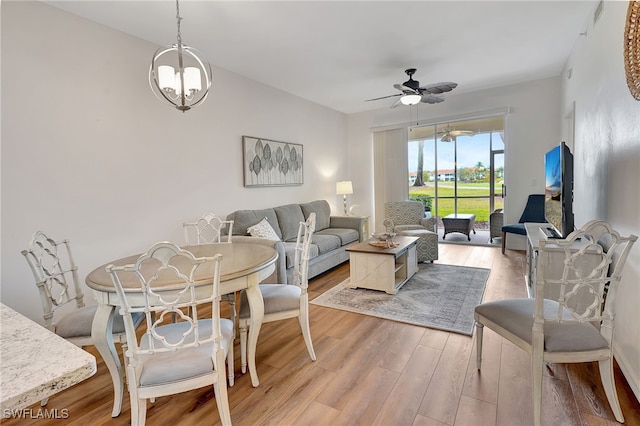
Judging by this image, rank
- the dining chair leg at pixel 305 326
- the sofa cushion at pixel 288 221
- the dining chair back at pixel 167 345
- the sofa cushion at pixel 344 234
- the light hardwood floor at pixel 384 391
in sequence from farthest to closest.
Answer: the sofa cushion at pixel 344 234, the sofa cushion at pixel 288 221, the dining chair leg at pixel 305 326, the light hardwood floor at pixel 384 391, the dining chair back at pixel 167 345

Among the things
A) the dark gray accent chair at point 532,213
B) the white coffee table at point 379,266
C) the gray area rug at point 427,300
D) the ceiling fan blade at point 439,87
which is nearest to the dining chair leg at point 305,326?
the gray area rug at point 427,300

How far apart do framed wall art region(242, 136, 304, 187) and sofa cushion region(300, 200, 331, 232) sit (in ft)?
1.51

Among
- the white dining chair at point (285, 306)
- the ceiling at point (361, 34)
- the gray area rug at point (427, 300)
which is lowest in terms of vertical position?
the gray area rug at point (427, 300)

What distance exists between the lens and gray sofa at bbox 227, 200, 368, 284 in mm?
3475

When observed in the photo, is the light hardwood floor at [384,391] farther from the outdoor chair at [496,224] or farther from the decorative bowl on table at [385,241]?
the outdoor chair at [496,224]

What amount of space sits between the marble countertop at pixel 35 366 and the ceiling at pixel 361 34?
8.80ft

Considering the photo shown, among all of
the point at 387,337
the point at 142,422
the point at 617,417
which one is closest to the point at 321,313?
the point at 387,337

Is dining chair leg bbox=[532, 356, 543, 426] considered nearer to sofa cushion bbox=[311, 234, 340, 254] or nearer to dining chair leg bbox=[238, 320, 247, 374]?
dining chair leg bbox=[238, 320, 247, 374]

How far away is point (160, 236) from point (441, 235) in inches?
223

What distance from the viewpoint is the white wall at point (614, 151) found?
1893 millimetres

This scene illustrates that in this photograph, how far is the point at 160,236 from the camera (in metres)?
3.34

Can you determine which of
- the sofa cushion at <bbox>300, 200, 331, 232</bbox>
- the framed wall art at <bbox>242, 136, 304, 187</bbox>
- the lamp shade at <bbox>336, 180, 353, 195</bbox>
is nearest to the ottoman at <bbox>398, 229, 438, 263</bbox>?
the sofa cushion at <bbox>300, 200, 331, 232</bbox>

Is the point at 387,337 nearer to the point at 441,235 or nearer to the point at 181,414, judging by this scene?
the point at 181,414

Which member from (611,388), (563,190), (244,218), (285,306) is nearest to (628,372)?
(611,388)
